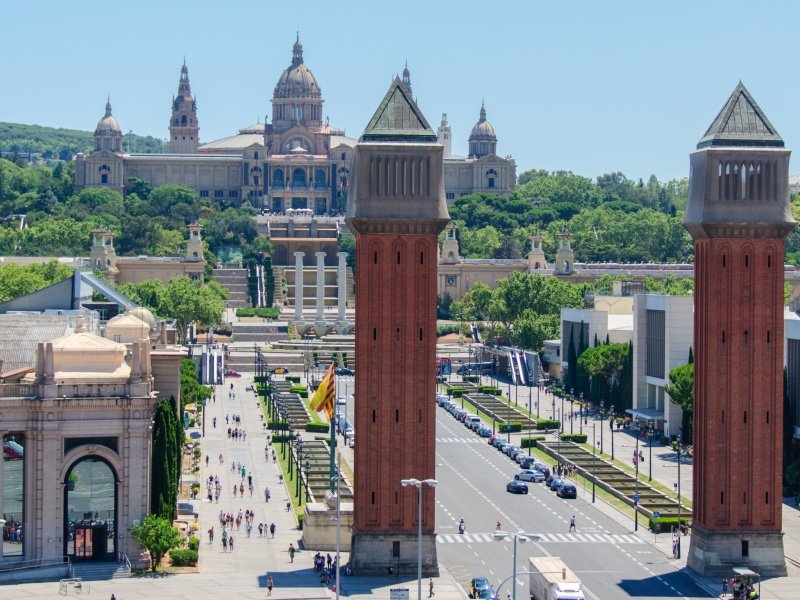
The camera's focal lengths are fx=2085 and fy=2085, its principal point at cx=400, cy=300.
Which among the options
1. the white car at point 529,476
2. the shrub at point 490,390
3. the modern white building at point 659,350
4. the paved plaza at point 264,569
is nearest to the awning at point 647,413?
the modern white building at point 659,350

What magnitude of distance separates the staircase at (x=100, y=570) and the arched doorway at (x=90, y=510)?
27.0 inches

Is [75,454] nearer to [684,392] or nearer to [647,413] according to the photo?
[684,392]

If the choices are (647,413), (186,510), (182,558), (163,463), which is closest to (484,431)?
(647,413)

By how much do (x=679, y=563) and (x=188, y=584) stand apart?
23058 millimetres

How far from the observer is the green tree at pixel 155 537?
293 feet

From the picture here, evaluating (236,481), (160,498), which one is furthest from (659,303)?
(160,498)

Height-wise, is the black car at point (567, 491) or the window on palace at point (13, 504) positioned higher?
the window on palace at point (13, 504)

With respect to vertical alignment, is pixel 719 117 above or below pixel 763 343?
above

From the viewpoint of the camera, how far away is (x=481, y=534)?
103750 millimetres

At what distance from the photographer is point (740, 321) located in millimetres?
94375

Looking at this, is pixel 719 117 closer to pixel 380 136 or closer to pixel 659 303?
pixel 380 136

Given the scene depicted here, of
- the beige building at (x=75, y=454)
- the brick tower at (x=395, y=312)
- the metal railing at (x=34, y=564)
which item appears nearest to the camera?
the metal railing at (x=34, y=564)

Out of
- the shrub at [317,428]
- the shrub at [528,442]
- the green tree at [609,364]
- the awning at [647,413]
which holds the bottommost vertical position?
the shrub at [528,442]

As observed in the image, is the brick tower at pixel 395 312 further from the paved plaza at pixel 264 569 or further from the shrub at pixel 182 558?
the shrub at pixel 182 558
